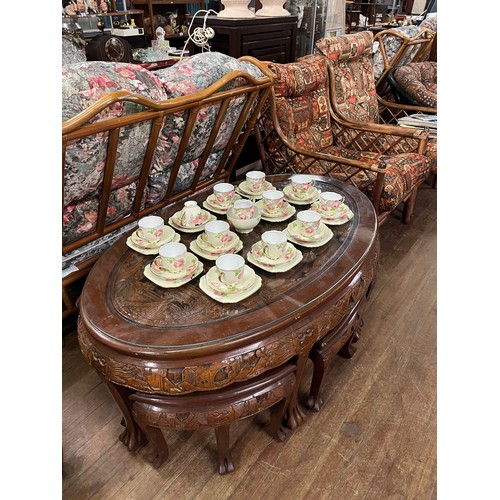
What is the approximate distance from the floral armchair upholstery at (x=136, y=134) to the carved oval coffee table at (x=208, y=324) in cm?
24

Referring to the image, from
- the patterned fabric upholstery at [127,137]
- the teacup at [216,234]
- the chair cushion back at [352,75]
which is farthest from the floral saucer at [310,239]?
the chair cushion back at [352,75]

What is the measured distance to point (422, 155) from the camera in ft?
7.93

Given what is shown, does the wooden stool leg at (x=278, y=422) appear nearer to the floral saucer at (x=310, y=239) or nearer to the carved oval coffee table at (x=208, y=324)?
the carved oval coffee table at (x=208, y=324)

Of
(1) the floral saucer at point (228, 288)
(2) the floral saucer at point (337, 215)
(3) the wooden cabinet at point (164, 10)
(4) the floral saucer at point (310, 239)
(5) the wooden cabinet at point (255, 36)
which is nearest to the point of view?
(1) the floral saucer at point (228, 288)

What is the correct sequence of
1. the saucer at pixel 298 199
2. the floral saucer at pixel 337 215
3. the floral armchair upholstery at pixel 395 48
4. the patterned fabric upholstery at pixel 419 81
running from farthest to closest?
the floral armchair upholstery at pixel 395 48 < the patterned fabric upholstery at pixel 419 81 < the saucer at pixel 298 199 < the floral saucer at pixel 337 215

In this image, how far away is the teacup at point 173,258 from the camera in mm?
1126

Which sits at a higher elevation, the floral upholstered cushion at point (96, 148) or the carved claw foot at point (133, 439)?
the floral upholstered cushion at point (96, 148)

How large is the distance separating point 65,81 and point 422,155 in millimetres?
2029

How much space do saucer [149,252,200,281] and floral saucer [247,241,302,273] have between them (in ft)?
0.56

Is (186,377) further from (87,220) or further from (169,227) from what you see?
(87,220)

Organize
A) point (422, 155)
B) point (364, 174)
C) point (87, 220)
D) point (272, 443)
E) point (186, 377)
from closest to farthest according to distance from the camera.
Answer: point (186, 377), point (272, 443), point (87, 220), point (364, 174), point (422, 155)

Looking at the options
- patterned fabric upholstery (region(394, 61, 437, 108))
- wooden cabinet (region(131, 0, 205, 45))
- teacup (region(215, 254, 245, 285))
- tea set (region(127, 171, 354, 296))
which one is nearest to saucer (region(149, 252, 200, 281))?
tea set (region(127, 171, 354, 296))

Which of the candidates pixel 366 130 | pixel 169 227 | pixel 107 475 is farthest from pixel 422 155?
pixel 107 475

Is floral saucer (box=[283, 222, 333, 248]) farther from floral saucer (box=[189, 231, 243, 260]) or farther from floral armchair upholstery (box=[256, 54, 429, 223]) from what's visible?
floral armchair upholstery (box=[256, 54, 429, 223])
